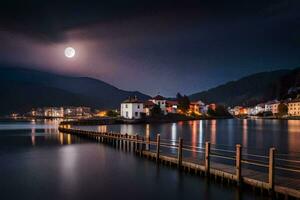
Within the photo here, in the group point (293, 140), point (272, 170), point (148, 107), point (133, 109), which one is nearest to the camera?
point (272, 170)

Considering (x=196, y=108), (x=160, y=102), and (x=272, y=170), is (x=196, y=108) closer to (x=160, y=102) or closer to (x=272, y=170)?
(x=160, y=102)

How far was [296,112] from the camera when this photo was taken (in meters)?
179

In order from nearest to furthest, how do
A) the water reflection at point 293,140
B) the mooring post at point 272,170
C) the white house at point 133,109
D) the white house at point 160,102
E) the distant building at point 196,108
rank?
the mooring post at point 272,170, the water reflection at point 293,140, the white house at point 133,109, the white house at point 160,102, the distant building at point 196,108

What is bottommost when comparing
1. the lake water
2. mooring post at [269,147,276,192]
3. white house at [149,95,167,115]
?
the lake water

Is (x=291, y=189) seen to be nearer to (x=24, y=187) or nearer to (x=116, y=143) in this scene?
(x=24, y=187)

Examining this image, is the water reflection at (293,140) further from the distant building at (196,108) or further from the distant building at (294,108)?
the distant building at (294,108)

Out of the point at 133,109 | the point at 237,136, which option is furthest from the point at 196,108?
the point at 237,136

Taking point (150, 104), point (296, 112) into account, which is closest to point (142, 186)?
point (150, 104)

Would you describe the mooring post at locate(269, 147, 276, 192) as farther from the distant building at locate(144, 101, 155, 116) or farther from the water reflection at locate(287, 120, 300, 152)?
the distant building at locate(144, 101, 155, 116)

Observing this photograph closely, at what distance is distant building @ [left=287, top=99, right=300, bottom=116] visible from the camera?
178m

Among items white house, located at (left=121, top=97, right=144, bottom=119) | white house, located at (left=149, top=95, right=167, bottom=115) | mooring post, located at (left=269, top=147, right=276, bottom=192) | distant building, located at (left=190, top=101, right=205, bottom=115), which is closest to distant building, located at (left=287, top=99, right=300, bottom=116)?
distant building, located at (left=190, top=101, right=205, bottom=115)

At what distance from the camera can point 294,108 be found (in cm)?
18150

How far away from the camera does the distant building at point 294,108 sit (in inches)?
7003

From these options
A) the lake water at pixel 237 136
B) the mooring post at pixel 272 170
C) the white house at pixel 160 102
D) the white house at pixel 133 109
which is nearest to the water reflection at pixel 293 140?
the lake water at pixel 237 136
